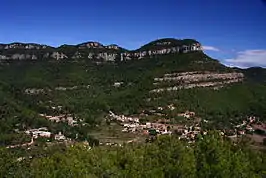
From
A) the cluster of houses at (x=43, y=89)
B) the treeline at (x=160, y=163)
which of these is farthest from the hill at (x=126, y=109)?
the cluster of houses at (x=43, y=89)

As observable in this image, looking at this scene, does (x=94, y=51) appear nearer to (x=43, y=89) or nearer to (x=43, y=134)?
(x=43, y=89)

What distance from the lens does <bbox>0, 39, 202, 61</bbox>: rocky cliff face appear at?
113 m

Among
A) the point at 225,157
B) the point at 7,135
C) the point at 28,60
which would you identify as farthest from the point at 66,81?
the point at 225,157

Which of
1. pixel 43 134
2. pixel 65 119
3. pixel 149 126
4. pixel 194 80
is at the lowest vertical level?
pixel 43 134

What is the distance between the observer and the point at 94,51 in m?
122

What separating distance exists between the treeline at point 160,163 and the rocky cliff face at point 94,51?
282ft

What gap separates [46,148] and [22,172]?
75.4 feet

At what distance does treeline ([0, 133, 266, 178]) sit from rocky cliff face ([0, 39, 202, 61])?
85.9 metres

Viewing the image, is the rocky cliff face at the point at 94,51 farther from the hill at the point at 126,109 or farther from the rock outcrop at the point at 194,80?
the rock outcrop at the point at 194,80

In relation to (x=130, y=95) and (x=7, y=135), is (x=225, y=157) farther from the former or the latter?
(x=130, y=95)

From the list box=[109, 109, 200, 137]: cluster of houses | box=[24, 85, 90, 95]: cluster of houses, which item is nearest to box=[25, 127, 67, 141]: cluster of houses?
box=[109, 109, 200, 137]: cluster of houses

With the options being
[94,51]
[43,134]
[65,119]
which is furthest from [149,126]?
[94,51]

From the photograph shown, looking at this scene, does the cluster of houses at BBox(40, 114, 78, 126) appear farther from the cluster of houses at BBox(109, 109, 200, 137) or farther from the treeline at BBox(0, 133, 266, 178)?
the treeline at BBox(0, 133, 266, 178)

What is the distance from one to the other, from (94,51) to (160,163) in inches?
4047
